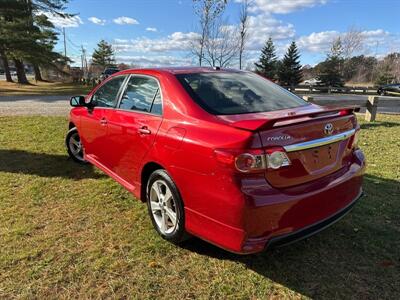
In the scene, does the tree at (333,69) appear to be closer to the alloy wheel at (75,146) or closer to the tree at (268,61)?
the tree at (268,61)

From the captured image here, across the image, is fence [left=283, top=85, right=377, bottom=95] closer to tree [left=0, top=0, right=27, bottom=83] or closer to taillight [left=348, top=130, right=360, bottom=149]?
tree [left=0, top=0, right=27, bottom=83]

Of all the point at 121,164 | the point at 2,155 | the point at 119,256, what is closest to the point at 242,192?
the point at 119,256

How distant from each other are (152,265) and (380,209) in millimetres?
2685

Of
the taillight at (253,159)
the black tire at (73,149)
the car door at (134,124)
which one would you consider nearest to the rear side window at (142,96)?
the car door at (134,124)

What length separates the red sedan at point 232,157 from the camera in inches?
96.0

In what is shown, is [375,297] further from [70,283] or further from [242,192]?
[70,283]

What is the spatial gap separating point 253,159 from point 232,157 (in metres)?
0.14

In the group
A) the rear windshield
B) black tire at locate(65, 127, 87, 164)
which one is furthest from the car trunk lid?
black tire at locate(65, 127, 87, 164)

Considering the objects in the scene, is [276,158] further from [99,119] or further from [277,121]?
[99,119]

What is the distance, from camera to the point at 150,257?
3.09 meters

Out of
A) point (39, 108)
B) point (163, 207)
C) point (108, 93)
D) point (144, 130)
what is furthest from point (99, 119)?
point (39, 108)

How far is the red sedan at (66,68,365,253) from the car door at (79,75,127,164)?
33cm

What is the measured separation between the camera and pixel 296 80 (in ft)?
135

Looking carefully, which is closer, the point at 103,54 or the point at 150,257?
the point at 150,257
